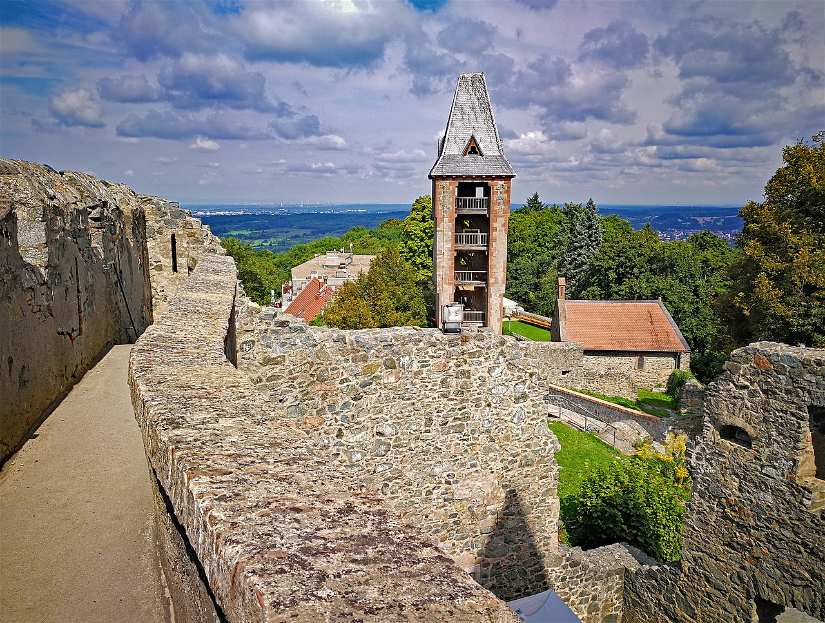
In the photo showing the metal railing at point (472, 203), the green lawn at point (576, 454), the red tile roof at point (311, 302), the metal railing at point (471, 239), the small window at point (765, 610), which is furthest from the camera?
the red tile roof at point (311, 302)

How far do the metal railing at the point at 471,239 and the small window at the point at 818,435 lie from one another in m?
21.4

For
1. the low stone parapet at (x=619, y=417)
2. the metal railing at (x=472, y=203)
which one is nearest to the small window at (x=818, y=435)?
the low stone parapet at (x=619, y=417)

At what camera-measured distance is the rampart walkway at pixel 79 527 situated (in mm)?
3070

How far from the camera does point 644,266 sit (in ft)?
124

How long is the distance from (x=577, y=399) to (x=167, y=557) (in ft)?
81.9

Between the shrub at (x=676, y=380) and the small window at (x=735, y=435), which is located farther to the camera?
the shrub at (x=676, y=380)

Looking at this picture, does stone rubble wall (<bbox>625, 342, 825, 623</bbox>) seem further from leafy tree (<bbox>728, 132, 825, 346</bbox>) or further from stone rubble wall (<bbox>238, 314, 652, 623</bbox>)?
leafy tree (<bbox>728, 132, 825, 346</bbox>)

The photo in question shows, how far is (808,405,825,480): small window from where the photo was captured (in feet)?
21.2

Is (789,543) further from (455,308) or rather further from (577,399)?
(577,399)

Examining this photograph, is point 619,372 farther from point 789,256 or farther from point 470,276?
point 789,256

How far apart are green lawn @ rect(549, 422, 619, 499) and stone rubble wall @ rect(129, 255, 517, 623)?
580 inches

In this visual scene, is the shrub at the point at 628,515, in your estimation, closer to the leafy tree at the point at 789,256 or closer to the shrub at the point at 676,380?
the leafy tree at the point at 789,256

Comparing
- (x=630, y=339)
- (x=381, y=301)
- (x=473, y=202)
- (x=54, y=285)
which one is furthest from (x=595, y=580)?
(x=630, y=339)

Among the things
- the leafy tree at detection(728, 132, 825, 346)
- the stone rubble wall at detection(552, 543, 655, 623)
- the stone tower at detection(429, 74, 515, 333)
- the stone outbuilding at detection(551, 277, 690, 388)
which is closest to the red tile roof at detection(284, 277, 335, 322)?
the stone tower at detection(429, 74, 515, 333)
